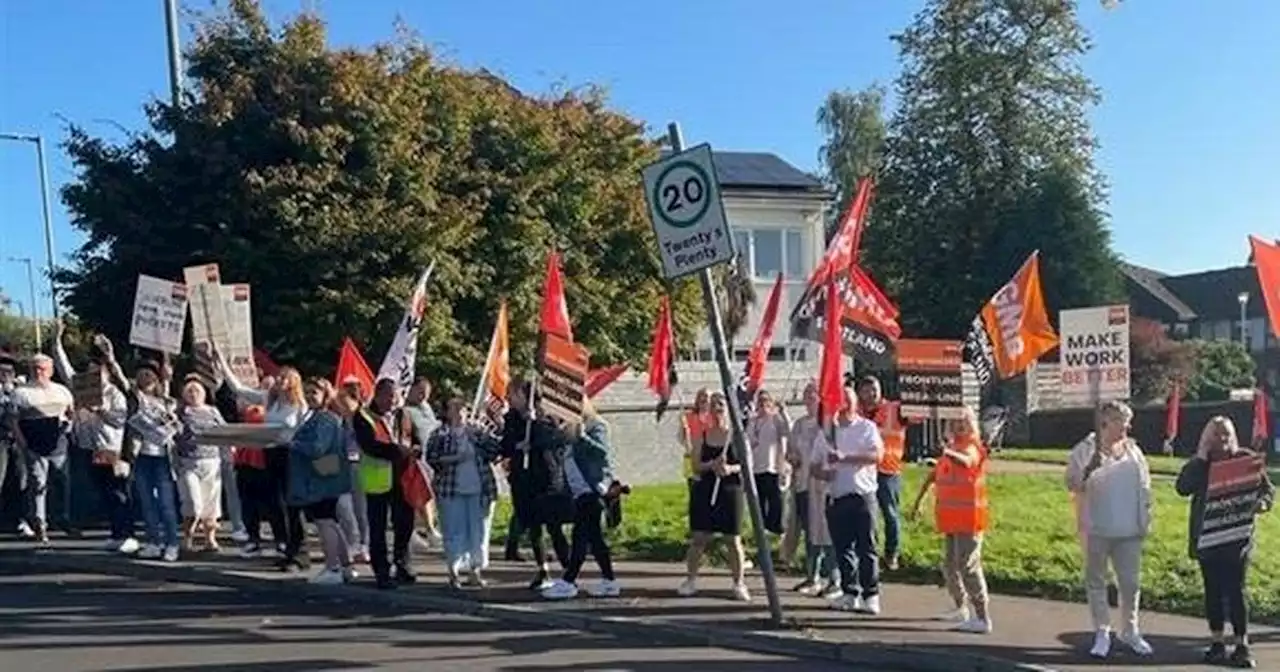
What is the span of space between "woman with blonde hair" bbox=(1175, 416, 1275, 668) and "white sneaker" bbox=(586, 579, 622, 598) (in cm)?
449

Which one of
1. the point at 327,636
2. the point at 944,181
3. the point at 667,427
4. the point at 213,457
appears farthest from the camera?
the point at 944,181

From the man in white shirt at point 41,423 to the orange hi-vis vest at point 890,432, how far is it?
8157mm

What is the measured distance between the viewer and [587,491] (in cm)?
1277

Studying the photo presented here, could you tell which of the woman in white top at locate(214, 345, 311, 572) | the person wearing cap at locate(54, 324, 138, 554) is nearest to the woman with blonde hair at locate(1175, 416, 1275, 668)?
the woman in white top at locate(214, 345, 311, 572)

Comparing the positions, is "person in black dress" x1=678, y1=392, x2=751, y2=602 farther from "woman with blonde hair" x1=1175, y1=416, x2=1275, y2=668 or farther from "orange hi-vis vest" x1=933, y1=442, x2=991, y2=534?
"woman with blonde hair" x1=1175, y1=416, x2=1275, y2=668

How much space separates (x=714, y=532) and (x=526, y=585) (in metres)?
1.88

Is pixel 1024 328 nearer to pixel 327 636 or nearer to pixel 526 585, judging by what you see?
pixel 526 585

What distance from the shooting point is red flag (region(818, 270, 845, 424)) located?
1280 centimetres

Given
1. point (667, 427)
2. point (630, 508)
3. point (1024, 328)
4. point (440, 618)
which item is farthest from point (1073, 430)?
point (440, 618)

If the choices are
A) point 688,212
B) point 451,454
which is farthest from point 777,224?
point 688,212

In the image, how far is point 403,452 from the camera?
1332 centimetres

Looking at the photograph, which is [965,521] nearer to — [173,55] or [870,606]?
[870,606]

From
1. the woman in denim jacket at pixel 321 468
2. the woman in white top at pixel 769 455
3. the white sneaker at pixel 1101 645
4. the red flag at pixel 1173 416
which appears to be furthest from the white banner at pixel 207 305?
the red flag at pixel 1173 416

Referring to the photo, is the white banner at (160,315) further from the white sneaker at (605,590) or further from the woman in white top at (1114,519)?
the woman in white top at (1114,519)
